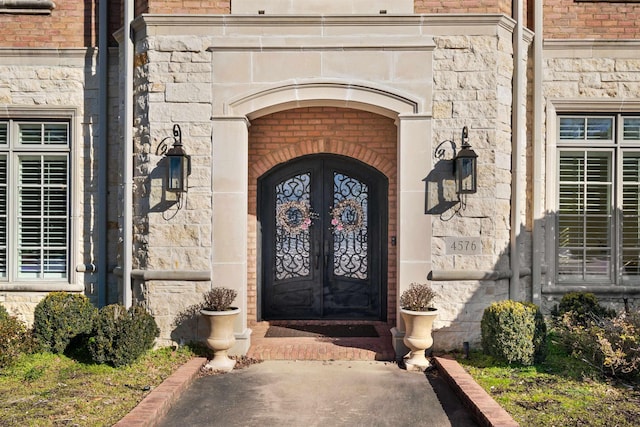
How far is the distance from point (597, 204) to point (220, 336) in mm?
5411

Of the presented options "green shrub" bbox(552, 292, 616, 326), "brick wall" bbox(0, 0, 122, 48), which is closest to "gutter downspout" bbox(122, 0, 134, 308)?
"brick wall" bbox(0, 0, 122, 48)

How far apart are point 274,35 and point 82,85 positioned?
2.89m

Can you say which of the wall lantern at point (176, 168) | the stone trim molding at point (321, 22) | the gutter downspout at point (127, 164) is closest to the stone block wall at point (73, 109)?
the gutter downspout at point (127, 164)

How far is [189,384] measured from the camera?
16.4 ft

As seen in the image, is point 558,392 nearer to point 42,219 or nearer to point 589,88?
point 589,88

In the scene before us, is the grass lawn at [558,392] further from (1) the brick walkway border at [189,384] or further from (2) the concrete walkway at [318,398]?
(2) the concrete walkway at [318,398]

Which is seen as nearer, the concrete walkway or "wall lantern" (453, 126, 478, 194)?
the concrete walkway

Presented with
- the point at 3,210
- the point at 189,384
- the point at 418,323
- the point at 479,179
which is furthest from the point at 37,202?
the point at 479,179

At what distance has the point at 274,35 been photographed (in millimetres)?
5953

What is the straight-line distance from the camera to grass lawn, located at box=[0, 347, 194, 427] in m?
4.02

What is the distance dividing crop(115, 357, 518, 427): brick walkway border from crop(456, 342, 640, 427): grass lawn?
13cm

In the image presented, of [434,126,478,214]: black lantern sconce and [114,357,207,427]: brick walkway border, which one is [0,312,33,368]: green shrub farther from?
[434,126,478,214]: black lantern sconce

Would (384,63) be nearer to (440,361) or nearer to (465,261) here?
(465,261)

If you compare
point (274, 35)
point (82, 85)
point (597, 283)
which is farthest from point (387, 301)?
point (82, 85)
